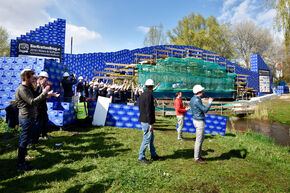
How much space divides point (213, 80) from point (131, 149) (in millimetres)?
21245

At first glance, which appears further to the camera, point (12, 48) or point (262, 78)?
point (262, 78)

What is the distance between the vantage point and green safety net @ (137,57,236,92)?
18.8 m

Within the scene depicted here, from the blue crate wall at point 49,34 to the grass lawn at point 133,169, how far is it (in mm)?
14305

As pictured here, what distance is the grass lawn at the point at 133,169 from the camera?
129 inches

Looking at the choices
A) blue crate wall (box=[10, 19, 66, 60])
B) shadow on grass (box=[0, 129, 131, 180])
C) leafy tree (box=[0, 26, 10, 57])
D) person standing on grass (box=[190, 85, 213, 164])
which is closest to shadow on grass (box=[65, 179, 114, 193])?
shadow on grass (box=[0, 129, 131, 180])

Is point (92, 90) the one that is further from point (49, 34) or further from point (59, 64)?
point (49, 34)

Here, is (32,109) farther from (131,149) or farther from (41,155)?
(131,149)

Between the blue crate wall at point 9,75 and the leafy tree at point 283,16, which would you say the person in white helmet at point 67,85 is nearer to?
the blue crate wall at point 9,75

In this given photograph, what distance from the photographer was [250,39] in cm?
3878

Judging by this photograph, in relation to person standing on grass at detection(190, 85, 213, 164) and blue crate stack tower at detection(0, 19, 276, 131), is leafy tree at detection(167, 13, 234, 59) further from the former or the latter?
person standing on grass at detection(190, 85, 213, 164)

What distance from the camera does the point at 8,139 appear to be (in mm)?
5680

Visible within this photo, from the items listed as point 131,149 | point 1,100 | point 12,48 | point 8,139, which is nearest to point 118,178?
point 131,149

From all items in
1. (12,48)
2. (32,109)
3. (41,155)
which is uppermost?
(12,48)

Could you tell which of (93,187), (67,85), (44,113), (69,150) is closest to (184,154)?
(93,187)
